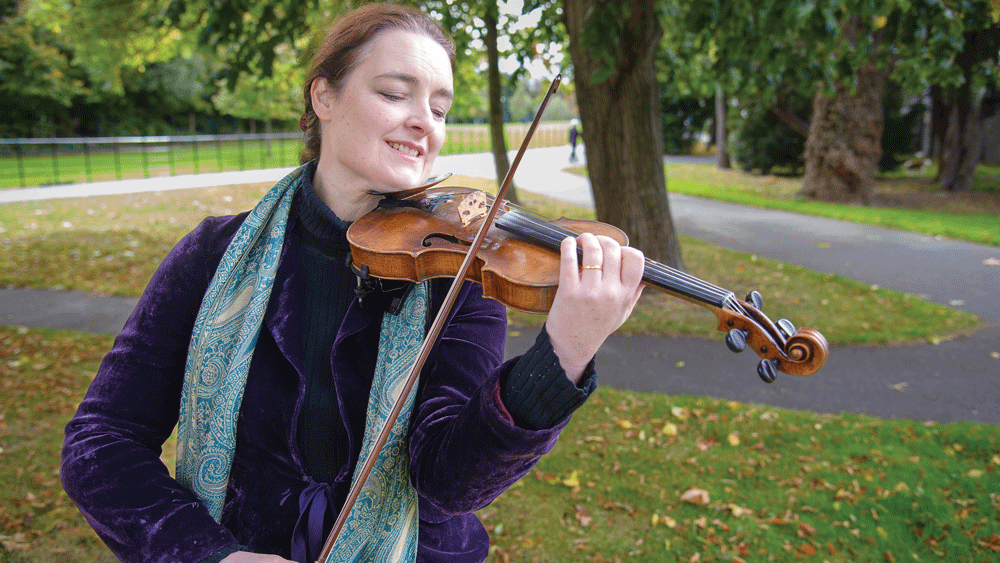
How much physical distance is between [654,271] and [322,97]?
88 cm

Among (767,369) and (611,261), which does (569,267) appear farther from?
(767,369)

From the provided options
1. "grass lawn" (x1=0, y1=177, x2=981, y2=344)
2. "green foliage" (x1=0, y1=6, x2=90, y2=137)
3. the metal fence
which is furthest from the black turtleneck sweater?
"green foliage" (x1=0, y1=6, x2=90, y2=137)

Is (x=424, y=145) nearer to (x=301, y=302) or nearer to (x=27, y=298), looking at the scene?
(x=301, y=302)

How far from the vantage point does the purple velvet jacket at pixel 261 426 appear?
1.37 metres

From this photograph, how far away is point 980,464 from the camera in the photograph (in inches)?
155

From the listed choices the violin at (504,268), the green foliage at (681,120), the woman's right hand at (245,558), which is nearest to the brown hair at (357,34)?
the violin at (504,268)

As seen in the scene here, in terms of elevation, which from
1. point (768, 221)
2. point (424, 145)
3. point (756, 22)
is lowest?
point (768, 221)

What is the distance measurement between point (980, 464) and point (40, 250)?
1017 cm

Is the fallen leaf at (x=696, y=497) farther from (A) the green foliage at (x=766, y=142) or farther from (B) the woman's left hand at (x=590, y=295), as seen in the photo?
(A) the green foliage at (x=766, y=142)

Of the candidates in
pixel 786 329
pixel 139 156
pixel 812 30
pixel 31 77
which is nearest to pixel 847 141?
pixel 812 30

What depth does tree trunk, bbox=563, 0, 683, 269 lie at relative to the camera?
19.6 ft

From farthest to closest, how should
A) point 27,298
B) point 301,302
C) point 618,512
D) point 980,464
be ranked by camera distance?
point 27,298 → point 980,464 → point 618,512 → point 301,302

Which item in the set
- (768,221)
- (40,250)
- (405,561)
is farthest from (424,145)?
(768,221)

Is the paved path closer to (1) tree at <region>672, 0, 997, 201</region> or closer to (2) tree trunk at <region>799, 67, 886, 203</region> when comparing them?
(1) tree at <region>672, 0, 997, 201</region>
